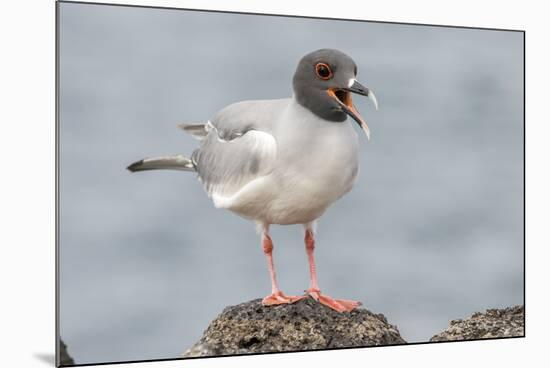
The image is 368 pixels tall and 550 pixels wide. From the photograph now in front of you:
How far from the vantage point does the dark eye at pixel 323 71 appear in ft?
15.2

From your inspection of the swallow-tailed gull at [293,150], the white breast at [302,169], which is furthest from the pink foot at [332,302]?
the white breast at [302,169]

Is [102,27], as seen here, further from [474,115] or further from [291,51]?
[474,115]

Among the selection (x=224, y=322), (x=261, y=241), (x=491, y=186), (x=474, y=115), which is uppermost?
(x=474, y=115)

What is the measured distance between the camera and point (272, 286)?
4.88m

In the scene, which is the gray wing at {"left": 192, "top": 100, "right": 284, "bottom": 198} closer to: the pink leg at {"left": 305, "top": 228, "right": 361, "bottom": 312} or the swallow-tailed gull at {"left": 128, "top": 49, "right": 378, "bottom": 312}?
the swallow-tailed gull at {"left": 128, "top": 49, "right": 378, "bottom": 312}

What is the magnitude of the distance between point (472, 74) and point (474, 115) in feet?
0.74

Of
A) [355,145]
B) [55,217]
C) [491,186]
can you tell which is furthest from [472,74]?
[55,217]

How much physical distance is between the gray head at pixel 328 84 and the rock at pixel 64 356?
1596 millimetres

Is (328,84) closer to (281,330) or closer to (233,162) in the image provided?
(233,162)

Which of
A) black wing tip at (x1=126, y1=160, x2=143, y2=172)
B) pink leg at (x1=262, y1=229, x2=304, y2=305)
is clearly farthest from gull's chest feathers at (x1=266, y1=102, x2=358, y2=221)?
black wing tip at (x1=126, y1=160, x2=143, y2=172)

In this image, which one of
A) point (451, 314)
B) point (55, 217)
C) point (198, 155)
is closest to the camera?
point (55, 217)

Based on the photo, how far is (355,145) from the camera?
4750 mm

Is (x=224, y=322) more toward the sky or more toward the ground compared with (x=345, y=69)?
more toward the ground

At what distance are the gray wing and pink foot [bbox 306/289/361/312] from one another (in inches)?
26.7
